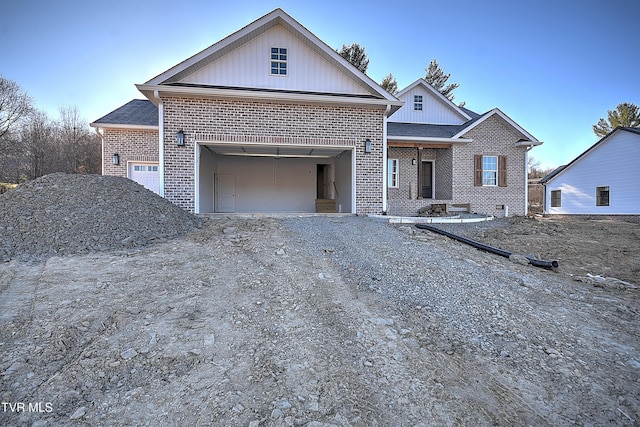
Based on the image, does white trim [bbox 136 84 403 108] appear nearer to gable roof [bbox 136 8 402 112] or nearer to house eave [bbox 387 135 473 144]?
gable roof [bbox 136 8 402 112]

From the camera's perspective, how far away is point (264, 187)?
16.3 meters

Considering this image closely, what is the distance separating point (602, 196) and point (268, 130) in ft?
68.4

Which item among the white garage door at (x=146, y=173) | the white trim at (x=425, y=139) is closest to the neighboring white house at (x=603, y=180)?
the white trim at (x=425, y=139)

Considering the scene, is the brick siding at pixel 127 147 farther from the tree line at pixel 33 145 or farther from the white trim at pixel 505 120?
the tree line at pixel 33 145

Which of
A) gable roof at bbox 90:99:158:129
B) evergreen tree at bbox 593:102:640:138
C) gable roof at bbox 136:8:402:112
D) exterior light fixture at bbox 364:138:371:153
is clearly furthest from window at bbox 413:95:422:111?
evergreen tree at bbox 593:102:640:138

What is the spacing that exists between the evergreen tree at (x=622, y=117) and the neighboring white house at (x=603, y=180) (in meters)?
13.4

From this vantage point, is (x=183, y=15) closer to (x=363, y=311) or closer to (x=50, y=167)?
(x=363, y=311)

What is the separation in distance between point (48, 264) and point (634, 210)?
79.2ft

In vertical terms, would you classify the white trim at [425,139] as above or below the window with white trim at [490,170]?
above

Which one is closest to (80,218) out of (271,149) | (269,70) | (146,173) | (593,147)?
(269,70)

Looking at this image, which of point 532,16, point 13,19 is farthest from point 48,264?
point 532,16

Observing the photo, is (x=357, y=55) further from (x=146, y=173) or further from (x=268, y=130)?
(x=268, y=130)

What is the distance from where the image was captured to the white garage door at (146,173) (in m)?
14.4

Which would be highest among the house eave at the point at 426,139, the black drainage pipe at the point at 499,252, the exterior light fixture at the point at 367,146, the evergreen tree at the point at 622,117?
the evergreen tree at the point at 622,117
